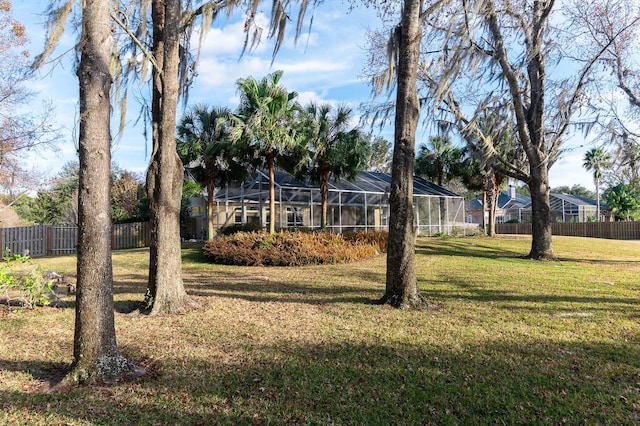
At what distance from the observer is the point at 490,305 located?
21.3 feet

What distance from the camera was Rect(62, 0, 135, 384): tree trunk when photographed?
337 cm

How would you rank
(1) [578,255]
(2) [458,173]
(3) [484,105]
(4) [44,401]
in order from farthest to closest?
(2) [458,173] < (1) [578,255] < (3) [484,105] < (4) [44,401]

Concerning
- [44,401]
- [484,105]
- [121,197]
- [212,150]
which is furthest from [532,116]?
[121,197]

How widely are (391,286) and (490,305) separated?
169 cm

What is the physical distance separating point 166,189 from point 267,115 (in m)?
9.15

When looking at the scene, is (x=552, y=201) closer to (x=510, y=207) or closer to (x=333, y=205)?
(x=510, y=207)

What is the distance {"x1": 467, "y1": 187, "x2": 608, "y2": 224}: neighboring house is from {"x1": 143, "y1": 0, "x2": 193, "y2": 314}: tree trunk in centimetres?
4233

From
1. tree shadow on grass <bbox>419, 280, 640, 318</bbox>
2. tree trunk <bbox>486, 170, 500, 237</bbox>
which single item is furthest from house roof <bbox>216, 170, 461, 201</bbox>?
tree shadow on grass <bbox>419, 280, 640, 318</bbox>

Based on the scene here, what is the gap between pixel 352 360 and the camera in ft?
13.1

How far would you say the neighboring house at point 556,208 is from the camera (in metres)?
41.4

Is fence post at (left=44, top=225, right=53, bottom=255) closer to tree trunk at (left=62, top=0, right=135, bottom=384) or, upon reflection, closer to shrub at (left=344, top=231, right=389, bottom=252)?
shrub at (left=344, top=231, right=389, bottom=252)

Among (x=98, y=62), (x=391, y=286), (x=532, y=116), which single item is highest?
(x=532, y=116)

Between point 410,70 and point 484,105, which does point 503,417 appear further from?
point 484,105

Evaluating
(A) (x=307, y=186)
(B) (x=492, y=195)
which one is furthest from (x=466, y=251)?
(B) (x=492, y=195)
